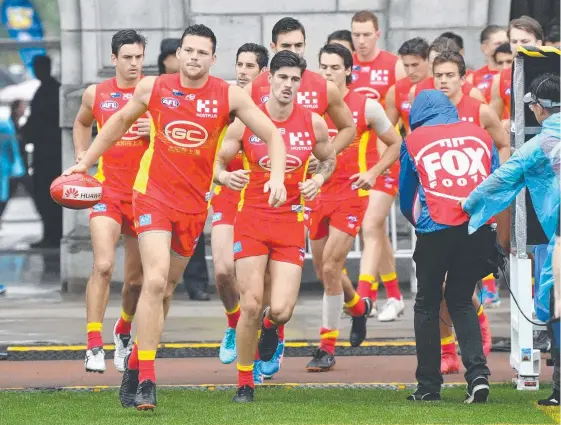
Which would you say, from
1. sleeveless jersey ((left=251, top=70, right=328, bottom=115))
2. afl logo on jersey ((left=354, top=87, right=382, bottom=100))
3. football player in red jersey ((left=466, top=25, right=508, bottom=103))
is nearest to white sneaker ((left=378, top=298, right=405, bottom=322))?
afl logo on jersey ((left=354, top=87, right=382, bottom=100))

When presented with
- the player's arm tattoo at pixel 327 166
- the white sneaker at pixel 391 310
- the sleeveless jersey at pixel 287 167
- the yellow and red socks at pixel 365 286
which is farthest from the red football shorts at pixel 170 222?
the white sneaker at pixel 391 310

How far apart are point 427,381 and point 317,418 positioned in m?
1.03

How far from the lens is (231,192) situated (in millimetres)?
11953

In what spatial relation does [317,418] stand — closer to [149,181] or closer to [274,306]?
[274,306]

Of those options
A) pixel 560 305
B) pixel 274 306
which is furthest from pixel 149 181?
pixel 560 305

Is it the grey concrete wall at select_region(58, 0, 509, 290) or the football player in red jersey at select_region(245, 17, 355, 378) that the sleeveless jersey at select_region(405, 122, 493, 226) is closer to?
the football player in red jersey at select_region(245, 17, 355, 378)

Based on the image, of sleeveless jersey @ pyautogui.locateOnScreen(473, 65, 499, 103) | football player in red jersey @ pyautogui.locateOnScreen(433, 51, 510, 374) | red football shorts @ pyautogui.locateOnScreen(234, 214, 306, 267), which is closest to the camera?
red football shorts @ pyautogui.locateOnScreen(234, 214, 306, 267)

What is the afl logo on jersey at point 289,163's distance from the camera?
34.7ft

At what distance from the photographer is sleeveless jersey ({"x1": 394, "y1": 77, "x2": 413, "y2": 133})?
14.1 metres

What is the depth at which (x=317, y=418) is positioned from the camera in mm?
9570

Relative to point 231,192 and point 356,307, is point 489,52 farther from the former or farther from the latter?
point 231,192

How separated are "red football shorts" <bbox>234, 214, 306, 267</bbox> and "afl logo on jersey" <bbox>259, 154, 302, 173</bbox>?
13.4 inches

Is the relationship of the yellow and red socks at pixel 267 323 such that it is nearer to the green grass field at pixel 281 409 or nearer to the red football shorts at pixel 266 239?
the green grass field at pixel 281 409

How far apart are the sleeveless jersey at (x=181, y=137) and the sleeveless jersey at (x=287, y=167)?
0.43 meters
